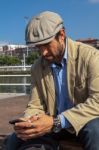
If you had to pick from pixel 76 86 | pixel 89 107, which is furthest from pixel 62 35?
pixel 89 107

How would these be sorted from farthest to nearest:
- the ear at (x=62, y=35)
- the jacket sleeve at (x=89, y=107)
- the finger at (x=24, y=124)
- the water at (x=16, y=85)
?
the water at (x=16, y=85), the ear at (x=62, y=35), the jacket sleeve at (x=89, y=107), the finger at (x=24, y=124)

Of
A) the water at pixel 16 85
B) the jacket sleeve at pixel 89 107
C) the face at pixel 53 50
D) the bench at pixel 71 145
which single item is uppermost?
the face at pixel 53 50

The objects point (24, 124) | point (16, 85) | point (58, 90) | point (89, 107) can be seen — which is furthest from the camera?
point (16, 85)

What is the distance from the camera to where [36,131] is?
270 centimetres

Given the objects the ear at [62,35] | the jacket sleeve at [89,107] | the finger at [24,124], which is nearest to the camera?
the finger at [24,124]

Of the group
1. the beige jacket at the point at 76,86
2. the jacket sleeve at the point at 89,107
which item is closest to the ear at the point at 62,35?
the beige jacket at the point at 76,86

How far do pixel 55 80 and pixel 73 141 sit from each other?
0.44 meters

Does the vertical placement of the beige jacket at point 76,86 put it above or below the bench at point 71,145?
above

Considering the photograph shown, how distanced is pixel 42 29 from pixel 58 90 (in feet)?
1.60

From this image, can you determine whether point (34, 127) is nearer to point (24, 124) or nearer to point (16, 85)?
point (24, 124)

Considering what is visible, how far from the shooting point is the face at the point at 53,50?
2.85 m

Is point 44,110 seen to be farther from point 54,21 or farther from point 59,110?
point 54,21

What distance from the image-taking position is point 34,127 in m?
2.69

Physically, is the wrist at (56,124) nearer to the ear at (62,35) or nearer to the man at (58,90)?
the man at (58,90)
